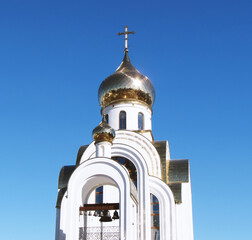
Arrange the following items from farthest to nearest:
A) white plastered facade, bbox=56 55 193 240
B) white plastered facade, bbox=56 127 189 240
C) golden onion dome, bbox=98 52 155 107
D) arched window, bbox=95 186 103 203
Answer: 1. golden onion dome, bbox=98 52 155 107
2. arched window, bbox=95 186 103 203
3. white plastered facade, bbox=56 55 193 240
4. white plastered facade, bbox=56 127 189 240

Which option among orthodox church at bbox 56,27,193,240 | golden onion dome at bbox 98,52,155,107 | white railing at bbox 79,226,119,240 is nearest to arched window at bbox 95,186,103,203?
orthodox church at bbox 56,27,193,240

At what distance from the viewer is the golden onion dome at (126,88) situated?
14.8 meters

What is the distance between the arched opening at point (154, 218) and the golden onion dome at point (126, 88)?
4.03m

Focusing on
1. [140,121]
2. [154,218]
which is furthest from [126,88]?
[154,218]

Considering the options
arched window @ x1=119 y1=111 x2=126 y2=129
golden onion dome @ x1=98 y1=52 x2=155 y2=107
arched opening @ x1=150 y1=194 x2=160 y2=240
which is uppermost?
golden onion dome @ x1=98 y1=52 x2=155 y2=107

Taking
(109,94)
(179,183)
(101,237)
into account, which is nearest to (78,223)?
(101,237)

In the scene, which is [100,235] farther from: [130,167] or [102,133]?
[130,167]

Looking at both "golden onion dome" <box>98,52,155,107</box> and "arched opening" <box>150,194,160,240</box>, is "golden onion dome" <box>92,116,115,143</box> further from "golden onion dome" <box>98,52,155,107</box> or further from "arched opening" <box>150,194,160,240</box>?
"golden onion dome" <box>98,52,155,107</box>

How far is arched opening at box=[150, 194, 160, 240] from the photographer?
12.1 meters

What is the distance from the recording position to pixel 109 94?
1505 cm

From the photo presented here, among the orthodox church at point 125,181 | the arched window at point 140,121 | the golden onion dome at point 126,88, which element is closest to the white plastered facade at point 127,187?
the orthodox church at point 125,181

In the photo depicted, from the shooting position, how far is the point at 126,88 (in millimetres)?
14852

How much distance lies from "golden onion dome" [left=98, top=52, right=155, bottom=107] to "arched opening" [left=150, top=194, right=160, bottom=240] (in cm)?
403

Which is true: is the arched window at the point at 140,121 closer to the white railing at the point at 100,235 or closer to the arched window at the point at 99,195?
the arched window at the point at 99,195
